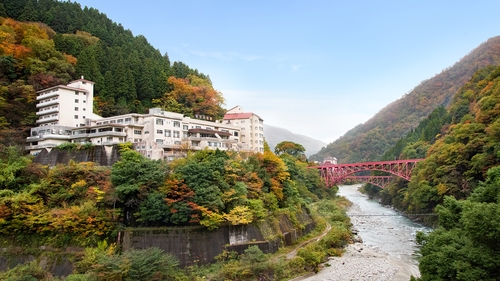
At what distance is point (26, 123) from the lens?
94.5ft

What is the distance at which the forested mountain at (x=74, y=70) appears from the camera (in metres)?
29.2

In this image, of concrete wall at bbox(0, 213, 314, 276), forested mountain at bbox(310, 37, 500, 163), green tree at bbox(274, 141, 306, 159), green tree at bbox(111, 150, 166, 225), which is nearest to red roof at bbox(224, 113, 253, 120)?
green tree at bbox(274, 141, 306, 159)

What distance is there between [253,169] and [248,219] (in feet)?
18.1

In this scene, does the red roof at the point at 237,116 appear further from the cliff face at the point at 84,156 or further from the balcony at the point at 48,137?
the balcony at the point at 48,137

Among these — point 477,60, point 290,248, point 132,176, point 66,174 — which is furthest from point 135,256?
point 477,60

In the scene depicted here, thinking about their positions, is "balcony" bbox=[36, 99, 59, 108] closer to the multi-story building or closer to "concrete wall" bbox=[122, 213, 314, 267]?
"concrete wall" bbox=[122, 213, 314, 267]

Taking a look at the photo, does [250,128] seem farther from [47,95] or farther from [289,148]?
[289,148]

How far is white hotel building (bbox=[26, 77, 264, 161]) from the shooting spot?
87.9ft

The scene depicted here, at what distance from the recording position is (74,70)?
33312mm

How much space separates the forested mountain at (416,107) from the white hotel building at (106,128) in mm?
84623

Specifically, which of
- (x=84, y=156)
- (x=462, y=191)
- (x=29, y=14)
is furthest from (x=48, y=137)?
(x=462, y=191)

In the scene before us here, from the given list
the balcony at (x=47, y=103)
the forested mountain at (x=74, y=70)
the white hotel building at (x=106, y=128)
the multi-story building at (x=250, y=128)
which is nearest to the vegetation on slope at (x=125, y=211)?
the white hotel building at (x=106, y=128)

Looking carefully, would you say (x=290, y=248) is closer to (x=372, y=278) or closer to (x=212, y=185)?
(x=372, y=278)

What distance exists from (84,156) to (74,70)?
12.6m
